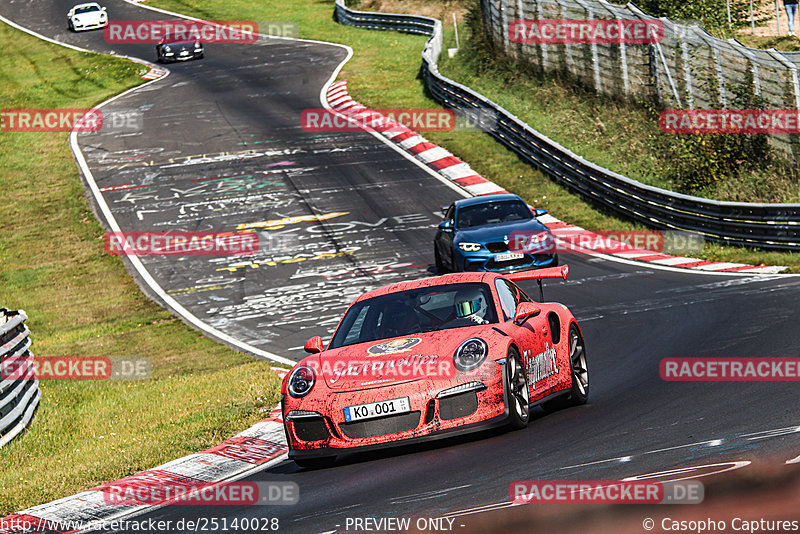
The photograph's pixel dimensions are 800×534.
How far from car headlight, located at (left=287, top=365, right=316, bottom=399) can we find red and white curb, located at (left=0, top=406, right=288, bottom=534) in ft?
3.27

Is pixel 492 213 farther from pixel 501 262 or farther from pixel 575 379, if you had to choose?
pixel 575 379

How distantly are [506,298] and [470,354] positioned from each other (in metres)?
1.30

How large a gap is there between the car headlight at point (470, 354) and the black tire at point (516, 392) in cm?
20

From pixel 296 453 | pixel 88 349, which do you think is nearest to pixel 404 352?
pixel 296 453

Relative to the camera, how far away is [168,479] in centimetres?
917

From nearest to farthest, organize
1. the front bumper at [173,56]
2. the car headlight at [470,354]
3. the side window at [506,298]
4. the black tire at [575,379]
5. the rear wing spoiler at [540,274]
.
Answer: the car headlight at [470,354] < the side window at [506,298] < the black tire at [575,379] < the rear wing spoiler at [540,274] < the front bumper at [173,56]

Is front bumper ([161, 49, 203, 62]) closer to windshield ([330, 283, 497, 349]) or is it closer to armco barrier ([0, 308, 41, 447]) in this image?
armco barrier ([0, 308, 41, 447])

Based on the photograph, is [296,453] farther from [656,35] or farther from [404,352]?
[656,35]

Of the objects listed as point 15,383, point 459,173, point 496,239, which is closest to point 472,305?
point 15,383

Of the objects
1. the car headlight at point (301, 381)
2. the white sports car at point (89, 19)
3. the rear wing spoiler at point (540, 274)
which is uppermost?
the car headlight at point (301, 381)

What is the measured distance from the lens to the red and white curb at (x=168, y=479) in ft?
26.4

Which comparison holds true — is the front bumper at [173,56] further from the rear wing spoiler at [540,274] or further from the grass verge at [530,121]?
the rear wing spoiler at [540,274]

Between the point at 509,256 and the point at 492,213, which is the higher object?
the point at 492,213

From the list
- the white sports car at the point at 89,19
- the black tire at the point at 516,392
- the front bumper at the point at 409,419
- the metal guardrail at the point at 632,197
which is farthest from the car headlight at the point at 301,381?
the white sports car at the point at 89,19
